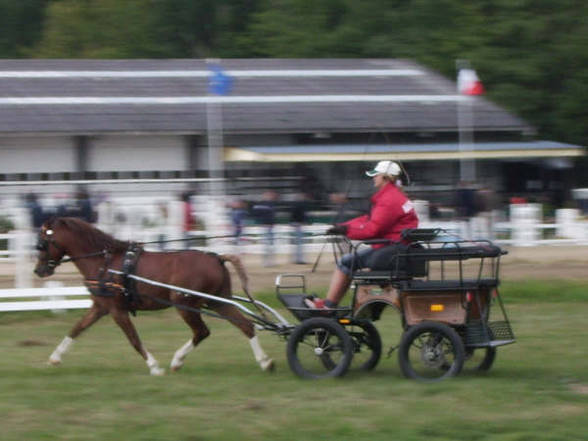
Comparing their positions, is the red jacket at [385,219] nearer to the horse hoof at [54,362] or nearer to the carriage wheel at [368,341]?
the carriage wheel at [368,341]

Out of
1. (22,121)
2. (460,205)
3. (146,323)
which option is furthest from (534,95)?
(146,323)

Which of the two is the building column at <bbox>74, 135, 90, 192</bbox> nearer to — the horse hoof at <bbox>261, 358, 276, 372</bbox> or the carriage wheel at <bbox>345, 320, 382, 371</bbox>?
the horse hoof at <bbox>261, 358, 276, 372</bbox>

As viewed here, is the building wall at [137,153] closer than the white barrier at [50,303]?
No

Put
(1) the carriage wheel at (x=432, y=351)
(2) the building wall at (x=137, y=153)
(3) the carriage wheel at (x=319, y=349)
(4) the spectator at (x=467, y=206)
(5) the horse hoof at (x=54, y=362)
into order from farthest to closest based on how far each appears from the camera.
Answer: (2) the building wall at (x=137, y=153) → (4) the spectator at (x=467, y=206) → (5) the horse hoof at (x=54, y=362) → (3) the carriage wheel at (x=319, y=349) → (1) the carriage wheel at (x=432, y=351)

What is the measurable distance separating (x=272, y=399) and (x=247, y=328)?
1.62 m

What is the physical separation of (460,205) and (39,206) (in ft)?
28.5

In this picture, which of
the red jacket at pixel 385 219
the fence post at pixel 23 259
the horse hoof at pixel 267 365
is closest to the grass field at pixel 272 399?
the horse hoof at pixel 267 365

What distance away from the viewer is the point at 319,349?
31.8ft

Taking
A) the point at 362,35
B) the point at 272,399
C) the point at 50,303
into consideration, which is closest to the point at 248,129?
the point at 362,35

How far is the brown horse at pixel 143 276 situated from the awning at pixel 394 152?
16.3 m

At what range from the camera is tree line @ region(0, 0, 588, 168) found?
120 feet

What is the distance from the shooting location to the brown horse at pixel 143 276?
1016 centimetres

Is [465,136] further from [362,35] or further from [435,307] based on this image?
[435,307]

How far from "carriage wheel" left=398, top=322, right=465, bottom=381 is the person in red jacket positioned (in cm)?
80
